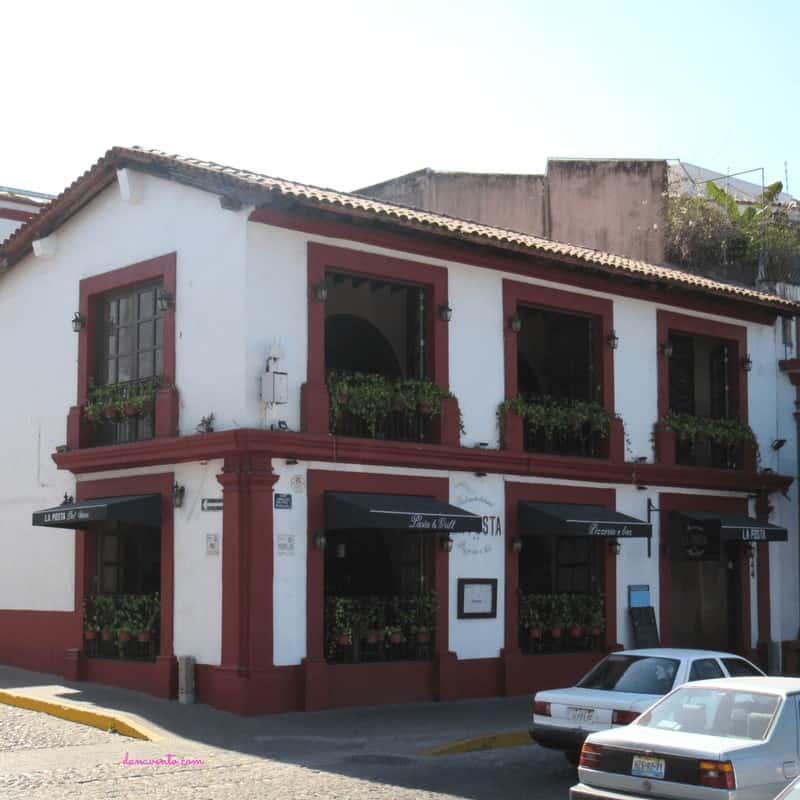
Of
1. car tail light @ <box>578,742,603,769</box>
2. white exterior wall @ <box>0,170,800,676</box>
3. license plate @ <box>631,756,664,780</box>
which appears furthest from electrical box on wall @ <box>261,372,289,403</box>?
license plate @ <box>631,756,664,780</box>

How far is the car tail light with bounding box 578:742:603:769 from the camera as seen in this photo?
31.1 feet

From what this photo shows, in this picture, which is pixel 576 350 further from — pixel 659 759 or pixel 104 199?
pixel 659 759

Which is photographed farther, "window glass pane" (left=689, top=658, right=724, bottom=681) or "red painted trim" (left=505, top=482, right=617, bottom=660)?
"red painted trim" (left=505, top=482, right=617, bottom=660)

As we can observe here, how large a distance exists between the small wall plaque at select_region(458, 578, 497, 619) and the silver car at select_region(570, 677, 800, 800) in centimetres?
818

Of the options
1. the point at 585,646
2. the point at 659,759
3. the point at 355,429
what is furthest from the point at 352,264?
the point at 659,759

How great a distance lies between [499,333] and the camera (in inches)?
760

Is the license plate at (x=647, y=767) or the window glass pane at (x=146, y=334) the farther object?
the window glass pane at (x=146, y=334)

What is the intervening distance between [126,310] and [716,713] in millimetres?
11712

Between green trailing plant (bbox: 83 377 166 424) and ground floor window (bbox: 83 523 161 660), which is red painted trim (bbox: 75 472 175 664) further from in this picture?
green trailing plant (bbox: 83 377 166 424)

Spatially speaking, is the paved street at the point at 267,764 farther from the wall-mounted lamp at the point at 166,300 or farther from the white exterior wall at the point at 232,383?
the wall-mounted lamp at the point at 166,300

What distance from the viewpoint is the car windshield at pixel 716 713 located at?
30.8 ft

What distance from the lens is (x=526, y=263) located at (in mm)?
19641

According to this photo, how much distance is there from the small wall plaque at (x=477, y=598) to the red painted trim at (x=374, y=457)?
5.15ft

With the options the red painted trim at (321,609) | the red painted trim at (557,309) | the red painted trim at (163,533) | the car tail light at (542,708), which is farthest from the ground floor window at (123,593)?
the car tail light at (542,708)
